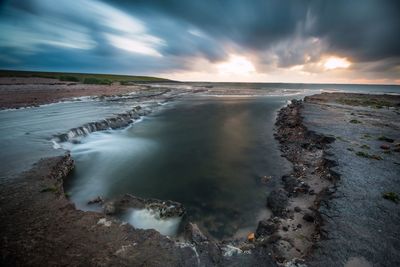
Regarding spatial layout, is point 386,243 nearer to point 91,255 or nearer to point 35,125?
point 91,255

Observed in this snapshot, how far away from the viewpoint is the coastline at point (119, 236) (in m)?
4.94

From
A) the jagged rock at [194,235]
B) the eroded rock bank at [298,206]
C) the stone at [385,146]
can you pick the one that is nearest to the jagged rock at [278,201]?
the eroded rock bank at [298,206]

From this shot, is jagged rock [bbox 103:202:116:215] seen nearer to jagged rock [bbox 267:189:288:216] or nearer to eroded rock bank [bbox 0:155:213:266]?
eroded rock bank [bbox 0:155:213:266]

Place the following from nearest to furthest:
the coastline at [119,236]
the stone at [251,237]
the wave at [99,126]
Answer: the coastline at [119,236] → the stone at [251,237] → the wave at [99,126]

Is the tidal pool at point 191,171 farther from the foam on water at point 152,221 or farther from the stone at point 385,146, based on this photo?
the stone at point 385,146

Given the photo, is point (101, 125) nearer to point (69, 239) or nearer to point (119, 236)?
point (69, 239)

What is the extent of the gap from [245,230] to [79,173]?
9.23 metres

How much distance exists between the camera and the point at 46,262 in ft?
15.3

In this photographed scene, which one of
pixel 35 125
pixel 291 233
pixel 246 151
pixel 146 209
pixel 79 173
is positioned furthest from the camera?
pixel 35 125

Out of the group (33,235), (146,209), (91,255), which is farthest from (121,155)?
(91,255)

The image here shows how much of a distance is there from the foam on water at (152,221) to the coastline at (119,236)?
32.4 inches

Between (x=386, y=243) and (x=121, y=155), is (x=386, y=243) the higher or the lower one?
the higher one

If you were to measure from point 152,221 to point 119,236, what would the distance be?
5.49ft

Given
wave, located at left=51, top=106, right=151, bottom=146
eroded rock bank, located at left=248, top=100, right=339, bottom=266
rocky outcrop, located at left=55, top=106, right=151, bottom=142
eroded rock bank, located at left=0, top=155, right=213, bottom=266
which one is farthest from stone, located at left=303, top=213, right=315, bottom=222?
rocky outcrop, located at left=55, top=106, right=151, bottom=142
